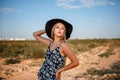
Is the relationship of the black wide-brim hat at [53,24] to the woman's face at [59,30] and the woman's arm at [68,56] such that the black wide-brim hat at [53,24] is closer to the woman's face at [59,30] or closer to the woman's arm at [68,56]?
the woman's face at [59,30]

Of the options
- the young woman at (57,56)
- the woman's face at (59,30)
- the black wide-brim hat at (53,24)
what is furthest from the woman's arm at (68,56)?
the black wide-brim hat at (53,24)

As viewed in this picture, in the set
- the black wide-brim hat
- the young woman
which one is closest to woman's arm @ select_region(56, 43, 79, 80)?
the young woman

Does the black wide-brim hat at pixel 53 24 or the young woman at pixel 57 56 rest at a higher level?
the black wide-brim hat at pixel 53 24

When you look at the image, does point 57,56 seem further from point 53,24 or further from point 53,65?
point 53,24

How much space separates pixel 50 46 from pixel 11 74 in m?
6.58

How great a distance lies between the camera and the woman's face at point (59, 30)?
9.46 feet

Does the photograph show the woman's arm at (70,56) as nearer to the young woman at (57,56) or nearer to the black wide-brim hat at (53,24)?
the young woman at (57,56)

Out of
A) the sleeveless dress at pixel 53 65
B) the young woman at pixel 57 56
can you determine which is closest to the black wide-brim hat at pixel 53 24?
the young woman at pixel 57 56

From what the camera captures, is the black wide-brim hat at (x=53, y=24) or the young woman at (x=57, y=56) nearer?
the young woman at (x=57, y=56)

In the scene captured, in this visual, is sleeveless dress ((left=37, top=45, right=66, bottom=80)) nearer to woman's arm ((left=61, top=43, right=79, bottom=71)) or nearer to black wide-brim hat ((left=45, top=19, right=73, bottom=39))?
woman's arm ((left=61, top=43, right=79, bottom=71))

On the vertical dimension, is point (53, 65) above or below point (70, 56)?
below

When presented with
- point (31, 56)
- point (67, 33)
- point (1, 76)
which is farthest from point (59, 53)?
point (31, 56)

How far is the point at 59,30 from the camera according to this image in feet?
9.46

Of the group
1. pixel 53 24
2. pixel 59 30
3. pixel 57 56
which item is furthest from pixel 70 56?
pixel 53 24
